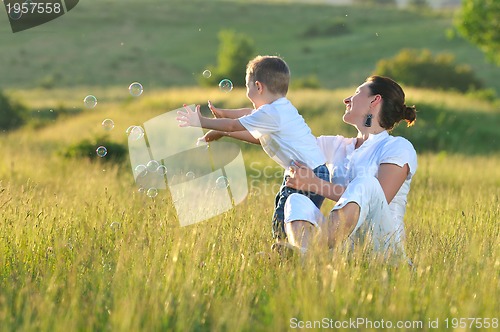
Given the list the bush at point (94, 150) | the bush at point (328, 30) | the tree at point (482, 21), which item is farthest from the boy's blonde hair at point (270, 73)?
the bush at point (328, 30)

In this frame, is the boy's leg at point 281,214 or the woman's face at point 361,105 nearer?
the boy's leg at point 281,214

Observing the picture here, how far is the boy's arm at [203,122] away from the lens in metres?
6.22

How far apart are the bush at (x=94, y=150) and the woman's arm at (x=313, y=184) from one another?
11.7 metres

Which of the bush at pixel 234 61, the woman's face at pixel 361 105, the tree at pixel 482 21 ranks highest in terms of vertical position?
the woman's face at pixel 361 105

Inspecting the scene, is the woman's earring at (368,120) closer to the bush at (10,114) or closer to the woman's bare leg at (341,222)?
the woman's bare leg at (341,222)

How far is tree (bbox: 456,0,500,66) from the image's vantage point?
28.1 m

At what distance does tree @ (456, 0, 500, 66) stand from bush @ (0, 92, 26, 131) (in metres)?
17.4

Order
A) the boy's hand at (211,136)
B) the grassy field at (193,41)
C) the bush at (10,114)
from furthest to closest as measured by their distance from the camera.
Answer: the grassy field at (193,41) → the bush at (10,114) → the boy's hand at (211,136)

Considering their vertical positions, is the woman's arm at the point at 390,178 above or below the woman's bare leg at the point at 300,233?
above

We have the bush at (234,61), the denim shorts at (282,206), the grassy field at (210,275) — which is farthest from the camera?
the bush at (234,61)

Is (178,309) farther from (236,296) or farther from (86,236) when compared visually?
(86,236)

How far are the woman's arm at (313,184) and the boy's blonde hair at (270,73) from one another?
775 mm

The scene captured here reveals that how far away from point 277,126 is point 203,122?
62 cm

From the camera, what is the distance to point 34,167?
A: 54.2 ft
